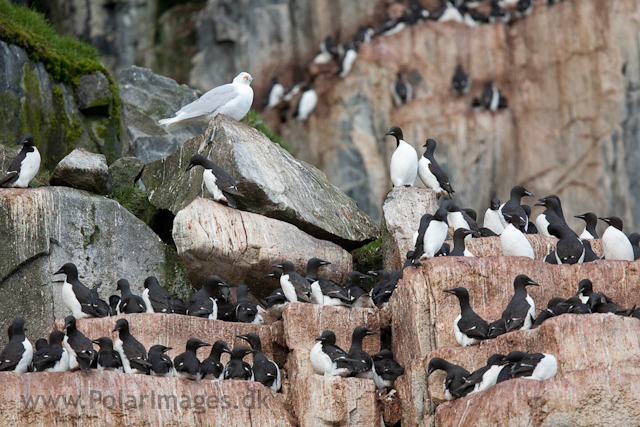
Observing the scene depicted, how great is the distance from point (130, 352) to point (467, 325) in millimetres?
3604

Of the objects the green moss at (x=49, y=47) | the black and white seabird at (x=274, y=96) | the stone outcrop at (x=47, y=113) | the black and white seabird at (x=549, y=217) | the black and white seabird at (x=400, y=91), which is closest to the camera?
the black and white seabird at (x=549, y=217)

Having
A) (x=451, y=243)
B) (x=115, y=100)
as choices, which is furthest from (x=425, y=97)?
(x=451, y=243)

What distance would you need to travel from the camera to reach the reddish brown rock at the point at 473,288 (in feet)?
36.6

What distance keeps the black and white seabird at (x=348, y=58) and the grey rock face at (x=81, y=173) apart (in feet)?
42.9

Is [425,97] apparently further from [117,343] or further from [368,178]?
[117,343]

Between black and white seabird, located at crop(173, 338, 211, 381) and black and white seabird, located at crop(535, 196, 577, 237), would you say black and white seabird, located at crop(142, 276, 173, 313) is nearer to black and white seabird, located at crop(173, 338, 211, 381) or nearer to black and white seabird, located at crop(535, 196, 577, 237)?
black and white seabird, located at crop(173, 338, 211, 381)

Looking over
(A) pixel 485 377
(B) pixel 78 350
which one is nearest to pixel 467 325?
(A) pixel 485 377

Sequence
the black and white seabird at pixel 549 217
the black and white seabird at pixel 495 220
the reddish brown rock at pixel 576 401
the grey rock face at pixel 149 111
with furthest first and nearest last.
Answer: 1. the grey rock face at pixel 149 111
2. the black and white seabird at pixel 495 220
3. the black and white seabird at pixel 549 217
4. the reddish brown rock at pixel 576 401

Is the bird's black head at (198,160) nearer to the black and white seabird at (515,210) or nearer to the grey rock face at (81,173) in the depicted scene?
the grey rock face at (81,173)

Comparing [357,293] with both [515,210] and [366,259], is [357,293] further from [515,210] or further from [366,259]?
[515,210]

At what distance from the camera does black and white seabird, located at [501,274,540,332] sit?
417 inches

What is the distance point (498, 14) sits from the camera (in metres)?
26.8

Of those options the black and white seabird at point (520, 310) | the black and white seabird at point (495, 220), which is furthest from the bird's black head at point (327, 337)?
the black and white seabird at point (495, 220)

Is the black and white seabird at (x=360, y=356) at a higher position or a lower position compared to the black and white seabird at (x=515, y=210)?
lower
